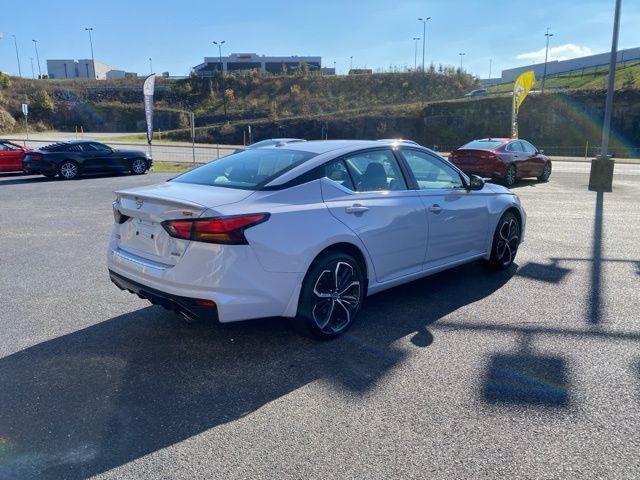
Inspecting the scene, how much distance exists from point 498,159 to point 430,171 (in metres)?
11.2

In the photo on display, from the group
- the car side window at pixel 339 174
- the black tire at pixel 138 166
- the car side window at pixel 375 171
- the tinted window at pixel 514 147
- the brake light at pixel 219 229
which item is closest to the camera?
the brake light at pixel 219 229

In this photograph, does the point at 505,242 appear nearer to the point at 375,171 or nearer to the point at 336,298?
the point at 375,171

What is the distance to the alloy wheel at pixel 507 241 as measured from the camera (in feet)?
20.1

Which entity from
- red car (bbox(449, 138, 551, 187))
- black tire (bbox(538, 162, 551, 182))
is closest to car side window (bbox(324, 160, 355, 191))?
red car (bbox(449, 138, 551, 187))

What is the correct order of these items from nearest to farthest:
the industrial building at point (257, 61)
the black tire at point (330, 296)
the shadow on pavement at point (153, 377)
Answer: the shadow on pavement at point (153, 377) < the black tire at point (330, 296) < the industrial building at point (257, 61)

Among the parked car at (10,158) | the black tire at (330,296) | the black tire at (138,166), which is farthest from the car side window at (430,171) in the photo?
the parked car at (10,158)

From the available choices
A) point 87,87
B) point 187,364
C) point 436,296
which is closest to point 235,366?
point 187,364

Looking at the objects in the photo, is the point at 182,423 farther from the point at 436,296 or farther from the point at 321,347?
the point at 436,296

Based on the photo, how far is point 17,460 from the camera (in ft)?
8.87

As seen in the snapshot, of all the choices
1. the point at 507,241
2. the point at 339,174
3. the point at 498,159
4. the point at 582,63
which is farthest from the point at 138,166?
the point at 582,63

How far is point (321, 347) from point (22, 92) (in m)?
81.0

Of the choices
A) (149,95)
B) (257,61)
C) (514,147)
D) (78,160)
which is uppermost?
(257,61)

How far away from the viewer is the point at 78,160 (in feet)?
58.7

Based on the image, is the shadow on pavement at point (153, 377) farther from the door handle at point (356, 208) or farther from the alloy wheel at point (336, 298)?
the door handle at point (356, 208)
